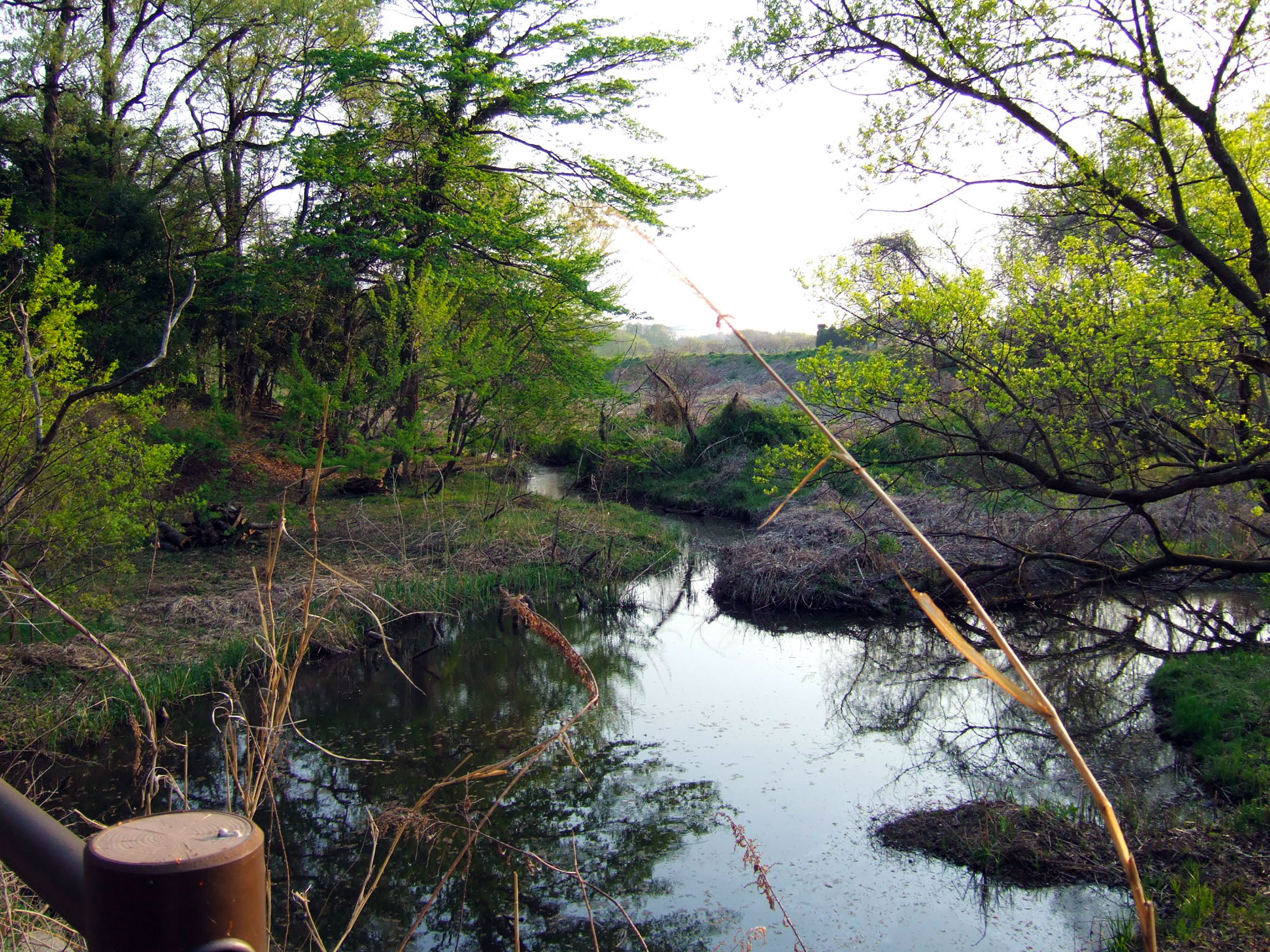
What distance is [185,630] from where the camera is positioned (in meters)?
9.20

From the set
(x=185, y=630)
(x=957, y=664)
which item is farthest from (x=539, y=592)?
(x=957, y=664)

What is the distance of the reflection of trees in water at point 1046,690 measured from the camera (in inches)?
→ 283

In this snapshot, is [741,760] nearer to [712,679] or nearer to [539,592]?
[712,679]

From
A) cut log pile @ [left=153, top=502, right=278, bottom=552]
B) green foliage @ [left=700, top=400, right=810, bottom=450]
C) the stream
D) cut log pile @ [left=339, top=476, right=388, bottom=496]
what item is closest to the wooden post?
the stream

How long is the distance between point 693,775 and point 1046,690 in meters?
3.70

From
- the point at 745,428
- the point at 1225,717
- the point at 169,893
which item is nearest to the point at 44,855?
the point at 169,893

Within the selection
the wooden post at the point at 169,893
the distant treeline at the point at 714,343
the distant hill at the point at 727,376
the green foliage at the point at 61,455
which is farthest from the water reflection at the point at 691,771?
the distant treeline at the point at 714,343

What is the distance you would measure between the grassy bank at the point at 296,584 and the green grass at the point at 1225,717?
6073 mm

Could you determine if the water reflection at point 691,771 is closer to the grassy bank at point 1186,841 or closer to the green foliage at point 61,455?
the grassy bank at point 1186,841

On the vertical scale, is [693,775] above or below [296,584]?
below

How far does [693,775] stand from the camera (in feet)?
23.3

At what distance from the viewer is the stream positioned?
17.2ft

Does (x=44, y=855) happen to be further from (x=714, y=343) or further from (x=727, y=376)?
(x=714, y=343)

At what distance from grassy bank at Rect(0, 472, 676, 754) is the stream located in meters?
0.45
